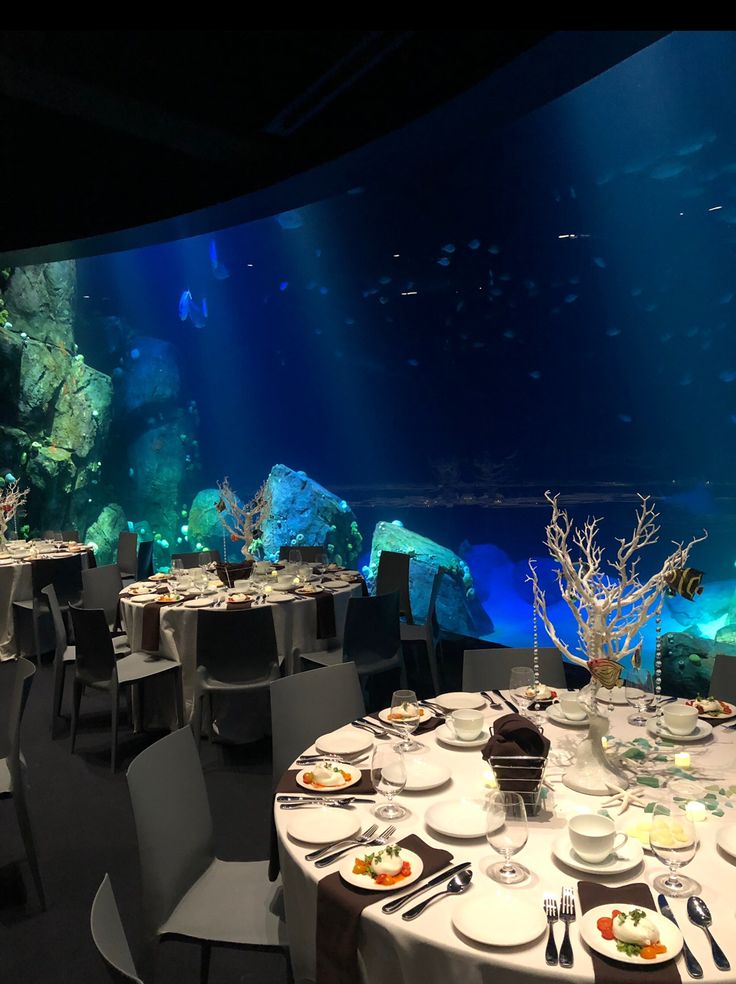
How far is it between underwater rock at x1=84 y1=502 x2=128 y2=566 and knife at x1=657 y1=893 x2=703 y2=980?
475 inches

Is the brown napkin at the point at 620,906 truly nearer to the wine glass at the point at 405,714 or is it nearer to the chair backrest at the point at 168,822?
the wine glass at the point at 405,714

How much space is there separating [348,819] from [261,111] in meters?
6.35

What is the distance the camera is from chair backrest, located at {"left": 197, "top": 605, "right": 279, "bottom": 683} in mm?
4062

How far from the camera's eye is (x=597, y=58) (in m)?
4.90

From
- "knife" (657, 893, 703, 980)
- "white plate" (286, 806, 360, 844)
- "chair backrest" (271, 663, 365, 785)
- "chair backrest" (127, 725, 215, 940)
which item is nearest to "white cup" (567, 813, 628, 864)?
"knife" (657, 893, 703, 980)

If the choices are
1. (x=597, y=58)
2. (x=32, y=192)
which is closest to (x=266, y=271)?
(x=32, y=192)

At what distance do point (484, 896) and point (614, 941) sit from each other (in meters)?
0.26

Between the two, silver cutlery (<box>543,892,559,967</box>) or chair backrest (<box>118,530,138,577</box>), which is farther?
chair backrest (<box>118,530,138,577</box>)

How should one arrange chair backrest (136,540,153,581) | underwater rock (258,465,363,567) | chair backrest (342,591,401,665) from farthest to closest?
underwater rock (258,465,363,567) → chair backrest (136,540,153,581) → chair backrest (342,591,401,665)

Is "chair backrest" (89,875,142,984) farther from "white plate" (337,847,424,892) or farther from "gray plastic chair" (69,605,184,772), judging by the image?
"gray plastic chair" (69,605,184,772)

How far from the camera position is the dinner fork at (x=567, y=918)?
1.31 metres

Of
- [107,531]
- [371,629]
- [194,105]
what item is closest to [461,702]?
[371,629]

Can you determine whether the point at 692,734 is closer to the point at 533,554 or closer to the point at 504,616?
the point at 533,554

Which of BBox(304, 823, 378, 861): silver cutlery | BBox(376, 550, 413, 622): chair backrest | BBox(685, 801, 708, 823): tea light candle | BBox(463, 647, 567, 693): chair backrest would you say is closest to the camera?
BBox(304, 823, 378, 861): silver cutlery
